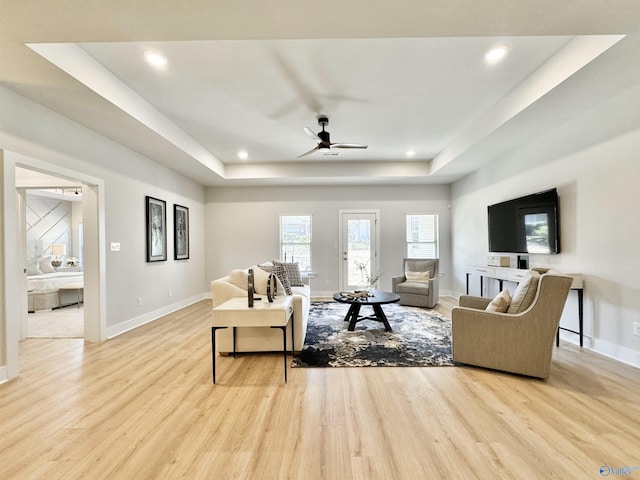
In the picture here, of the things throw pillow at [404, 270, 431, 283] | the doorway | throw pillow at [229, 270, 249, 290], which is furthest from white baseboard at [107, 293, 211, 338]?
throw pillow at [404, 270, 431, 283]

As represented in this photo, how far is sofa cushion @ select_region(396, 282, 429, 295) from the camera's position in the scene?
570 cm

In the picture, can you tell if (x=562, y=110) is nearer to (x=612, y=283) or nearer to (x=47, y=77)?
(x=612, y=283)

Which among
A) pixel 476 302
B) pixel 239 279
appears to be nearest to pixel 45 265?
pixel 239 279

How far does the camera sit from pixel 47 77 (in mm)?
2633

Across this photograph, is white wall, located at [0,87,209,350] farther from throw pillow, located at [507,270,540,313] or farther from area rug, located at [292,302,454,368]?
throw pillow, located at [507,270,540,313]

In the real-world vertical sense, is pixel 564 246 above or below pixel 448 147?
below

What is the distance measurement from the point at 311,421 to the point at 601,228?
358cm

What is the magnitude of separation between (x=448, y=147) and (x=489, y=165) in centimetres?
83

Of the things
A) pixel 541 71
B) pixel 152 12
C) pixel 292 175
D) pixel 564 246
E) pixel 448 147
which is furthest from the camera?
pixel 292 175

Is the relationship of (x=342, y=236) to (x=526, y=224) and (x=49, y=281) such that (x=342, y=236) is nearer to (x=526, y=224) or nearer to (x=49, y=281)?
(x=526, y=224)

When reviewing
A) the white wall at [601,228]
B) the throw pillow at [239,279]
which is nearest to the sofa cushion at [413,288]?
the white wall at [601,228]

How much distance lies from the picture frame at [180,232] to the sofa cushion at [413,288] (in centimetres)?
431

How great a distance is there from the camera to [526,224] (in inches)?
174

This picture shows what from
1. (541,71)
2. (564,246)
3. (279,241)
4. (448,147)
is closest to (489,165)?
(448,147)
